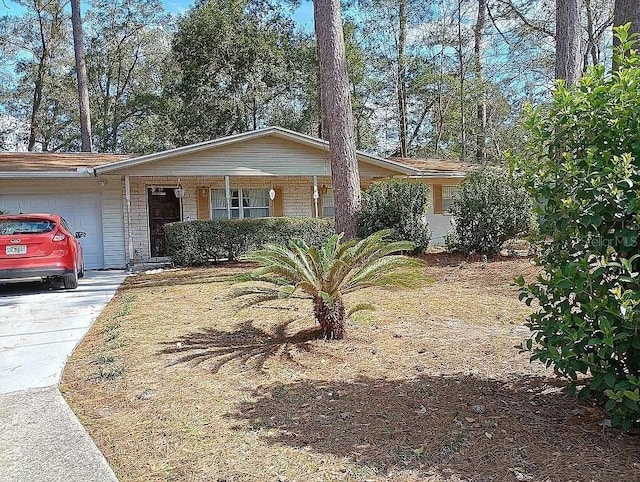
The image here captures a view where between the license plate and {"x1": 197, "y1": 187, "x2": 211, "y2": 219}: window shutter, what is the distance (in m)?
6.78

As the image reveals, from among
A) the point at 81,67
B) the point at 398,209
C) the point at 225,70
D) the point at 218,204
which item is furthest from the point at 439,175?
the point at 81,67

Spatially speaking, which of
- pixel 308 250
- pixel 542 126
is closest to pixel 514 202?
pixel 308 250

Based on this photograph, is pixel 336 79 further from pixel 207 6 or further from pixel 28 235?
pixel 207 6

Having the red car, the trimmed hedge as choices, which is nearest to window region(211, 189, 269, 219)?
the trimmed hedge

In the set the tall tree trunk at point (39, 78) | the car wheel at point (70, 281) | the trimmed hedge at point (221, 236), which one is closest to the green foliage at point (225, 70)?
the tall tree trunk at point (39, 78)

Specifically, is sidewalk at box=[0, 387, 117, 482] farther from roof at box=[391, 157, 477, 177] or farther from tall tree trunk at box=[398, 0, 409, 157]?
tall tree trunk at box=[398, 0, 409, 157]

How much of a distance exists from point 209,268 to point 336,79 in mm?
5388

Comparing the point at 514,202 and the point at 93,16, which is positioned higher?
the point at 93,16

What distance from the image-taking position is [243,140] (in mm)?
13797

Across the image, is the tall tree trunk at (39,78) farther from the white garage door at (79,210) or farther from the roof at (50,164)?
the white garage door at (79,210)

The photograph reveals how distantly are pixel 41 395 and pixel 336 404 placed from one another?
2.38 metres

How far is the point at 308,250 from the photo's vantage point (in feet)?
15.6

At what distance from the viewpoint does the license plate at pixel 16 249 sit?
27.7 feet

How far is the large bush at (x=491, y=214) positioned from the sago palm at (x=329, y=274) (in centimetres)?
654
